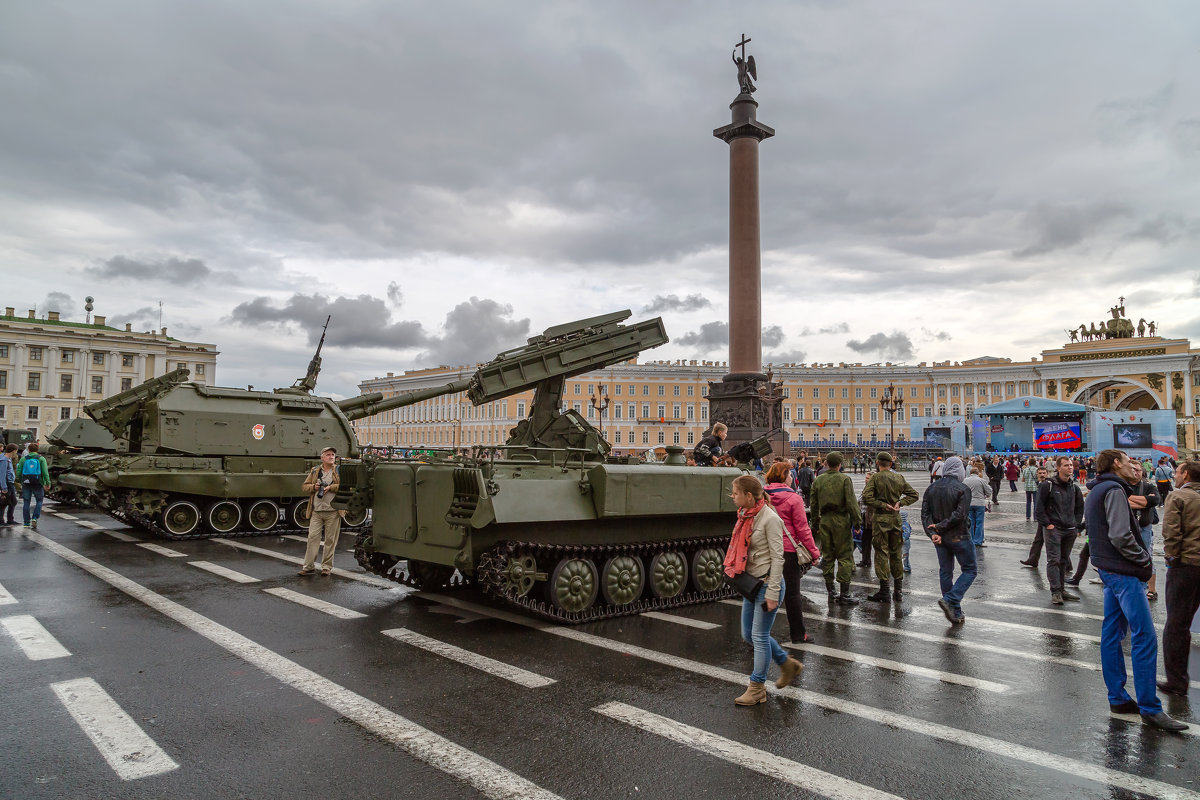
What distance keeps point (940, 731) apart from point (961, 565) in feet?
11.9

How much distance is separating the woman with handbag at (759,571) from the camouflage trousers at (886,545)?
13.7 feet

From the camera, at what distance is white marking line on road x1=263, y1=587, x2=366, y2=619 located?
8406 mm

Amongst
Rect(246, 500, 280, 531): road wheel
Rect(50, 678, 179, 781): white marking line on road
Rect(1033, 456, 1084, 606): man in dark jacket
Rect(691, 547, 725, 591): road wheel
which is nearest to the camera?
Rect(50, 678, 179, 781): white marking line on road

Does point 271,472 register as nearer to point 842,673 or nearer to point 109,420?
point 109,420

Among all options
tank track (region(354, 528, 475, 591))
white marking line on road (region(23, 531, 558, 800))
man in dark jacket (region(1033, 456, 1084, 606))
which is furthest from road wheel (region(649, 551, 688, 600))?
man in dark jacket (region(1033, 456, 1084, 606))

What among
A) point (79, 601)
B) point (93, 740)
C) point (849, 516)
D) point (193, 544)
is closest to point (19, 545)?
point (193, 544)

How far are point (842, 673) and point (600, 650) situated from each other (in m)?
2.02

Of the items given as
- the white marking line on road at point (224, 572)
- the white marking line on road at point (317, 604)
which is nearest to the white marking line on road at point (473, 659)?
the white marking line on road at point (317, 604)

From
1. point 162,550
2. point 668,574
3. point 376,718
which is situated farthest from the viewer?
point 162,550

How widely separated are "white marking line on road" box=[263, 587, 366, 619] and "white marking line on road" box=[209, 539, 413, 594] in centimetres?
99

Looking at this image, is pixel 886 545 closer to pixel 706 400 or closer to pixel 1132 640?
pixel 1132 640

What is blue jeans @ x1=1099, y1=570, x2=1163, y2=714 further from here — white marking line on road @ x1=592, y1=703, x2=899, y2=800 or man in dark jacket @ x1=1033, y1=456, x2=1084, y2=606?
man in dark jacket @ x1=1033, y1=456, x2=1084, y2=606

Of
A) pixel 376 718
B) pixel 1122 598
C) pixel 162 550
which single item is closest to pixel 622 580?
pixel 376 718

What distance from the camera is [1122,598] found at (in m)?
5.46
